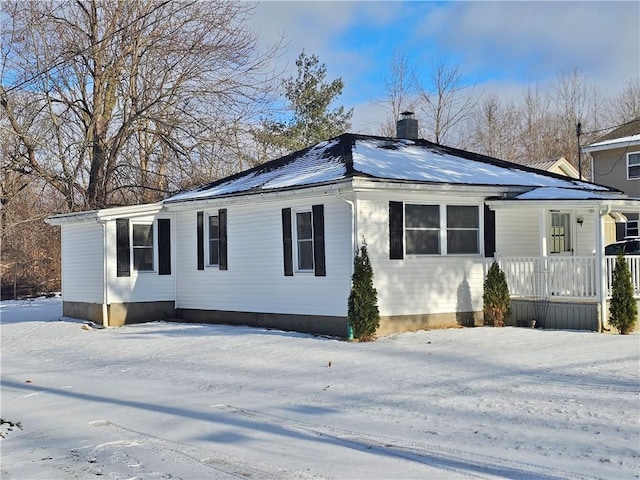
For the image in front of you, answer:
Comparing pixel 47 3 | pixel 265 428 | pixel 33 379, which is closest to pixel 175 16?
pixel 47 3

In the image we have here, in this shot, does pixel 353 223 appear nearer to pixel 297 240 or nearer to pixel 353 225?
pixel 353 225

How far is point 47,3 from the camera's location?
79.9 ft

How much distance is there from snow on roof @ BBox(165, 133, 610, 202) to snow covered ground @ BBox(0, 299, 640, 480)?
10.8ft

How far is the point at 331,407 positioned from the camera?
28.0 feet

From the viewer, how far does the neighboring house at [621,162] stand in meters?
29.4

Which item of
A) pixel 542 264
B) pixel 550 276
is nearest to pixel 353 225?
pixel 542 264

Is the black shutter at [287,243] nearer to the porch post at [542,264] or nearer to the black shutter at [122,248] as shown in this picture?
the black shutter at [122,248]

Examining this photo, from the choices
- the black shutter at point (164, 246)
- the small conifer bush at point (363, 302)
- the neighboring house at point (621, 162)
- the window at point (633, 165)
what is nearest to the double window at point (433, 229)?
the small conifer bush at point (363, 302)

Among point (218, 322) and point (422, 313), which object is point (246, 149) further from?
point (422, 313)

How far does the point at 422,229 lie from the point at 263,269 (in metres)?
3.73

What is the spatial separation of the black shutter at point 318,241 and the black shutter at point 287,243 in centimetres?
75

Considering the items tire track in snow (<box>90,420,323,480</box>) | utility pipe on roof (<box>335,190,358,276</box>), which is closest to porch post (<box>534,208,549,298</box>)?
utility pipe on roof (<box>335,190,358,276</box>)

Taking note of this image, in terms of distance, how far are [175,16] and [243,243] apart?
40.4ft

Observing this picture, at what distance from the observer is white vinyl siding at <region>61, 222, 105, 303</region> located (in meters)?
18.3
